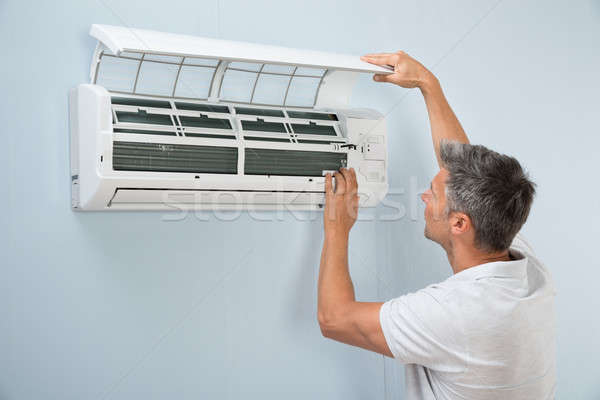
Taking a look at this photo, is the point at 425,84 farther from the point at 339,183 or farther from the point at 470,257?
the point at 470,257

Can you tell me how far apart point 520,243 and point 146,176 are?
995 mm

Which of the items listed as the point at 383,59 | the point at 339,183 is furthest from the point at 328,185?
the point at 383,59

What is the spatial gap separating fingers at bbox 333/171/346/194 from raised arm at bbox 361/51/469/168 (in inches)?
10.5

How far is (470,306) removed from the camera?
48.0 inches

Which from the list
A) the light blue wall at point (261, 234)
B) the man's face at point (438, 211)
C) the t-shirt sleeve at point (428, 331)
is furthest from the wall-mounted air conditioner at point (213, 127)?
the t-shirt sleeve at point (428, 331)

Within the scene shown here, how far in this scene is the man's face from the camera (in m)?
1.38

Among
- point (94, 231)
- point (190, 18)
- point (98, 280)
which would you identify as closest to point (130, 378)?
point (98, 280)

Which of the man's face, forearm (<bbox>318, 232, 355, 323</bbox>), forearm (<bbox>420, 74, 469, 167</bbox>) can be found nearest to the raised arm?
forearm (<bbox>420, 74, 469, 167</bbox>)

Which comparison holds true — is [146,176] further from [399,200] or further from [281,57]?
[399,200]

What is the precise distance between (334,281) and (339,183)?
292 mm

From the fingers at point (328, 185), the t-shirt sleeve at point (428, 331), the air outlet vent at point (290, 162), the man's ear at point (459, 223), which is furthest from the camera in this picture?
the fingers at point (328, 185)

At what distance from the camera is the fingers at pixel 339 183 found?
5.06 feet

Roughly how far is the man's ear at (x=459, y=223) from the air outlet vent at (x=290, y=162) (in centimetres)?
37

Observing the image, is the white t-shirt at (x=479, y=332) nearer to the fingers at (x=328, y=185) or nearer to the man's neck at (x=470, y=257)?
the man's neck at (x=470, y=257)
